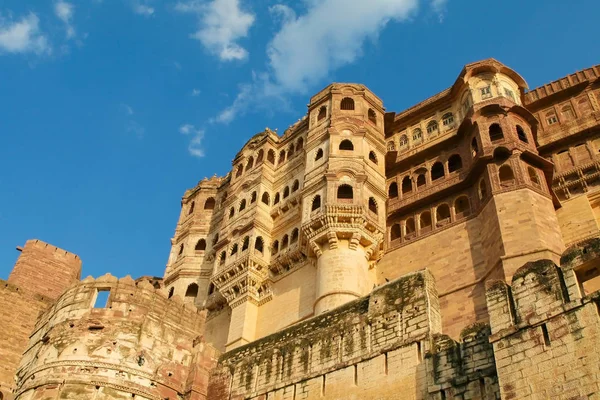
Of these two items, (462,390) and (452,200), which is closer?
(462,390)

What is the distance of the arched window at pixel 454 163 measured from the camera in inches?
1119

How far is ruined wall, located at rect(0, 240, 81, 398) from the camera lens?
20734mm

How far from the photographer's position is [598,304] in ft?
32.1

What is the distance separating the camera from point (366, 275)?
1021 inches

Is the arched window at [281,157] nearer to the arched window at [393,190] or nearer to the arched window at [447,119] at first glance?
the arched window at [393,190]

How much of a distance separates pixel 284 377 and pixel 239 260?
1417 cm

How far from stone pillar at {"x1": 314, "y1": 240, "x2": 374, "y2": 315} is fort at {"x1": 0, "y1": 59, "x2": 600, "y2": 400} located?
0.08m

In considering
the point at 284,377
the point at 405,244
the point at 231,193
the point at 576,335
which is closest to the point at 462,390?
the point at 576,335

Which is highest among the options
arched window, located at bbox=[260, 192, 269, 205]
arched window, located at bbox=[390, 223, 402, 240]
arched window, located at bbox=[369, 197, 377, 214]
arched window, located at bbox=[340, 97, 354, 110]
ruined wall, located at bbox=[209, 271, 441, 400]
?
arched window, located at bbox=[340, 97, 354, 110]

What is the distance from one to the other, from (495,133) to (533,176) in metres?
2.55

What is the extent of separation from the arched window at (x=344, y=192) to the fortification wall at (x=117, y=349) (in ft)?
34.5

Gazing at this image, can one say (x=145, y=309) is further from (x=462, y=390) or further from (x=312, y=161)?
(x=312, y=161)

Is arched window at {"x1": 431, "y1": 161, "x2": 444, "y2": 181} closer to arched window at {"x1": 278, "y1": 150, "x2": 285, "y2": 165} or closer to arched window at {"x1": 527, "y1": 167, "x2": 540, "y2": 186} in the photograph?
arched window at {"x1": 527, "y1": 167, "x2": 540, "y2": 186}

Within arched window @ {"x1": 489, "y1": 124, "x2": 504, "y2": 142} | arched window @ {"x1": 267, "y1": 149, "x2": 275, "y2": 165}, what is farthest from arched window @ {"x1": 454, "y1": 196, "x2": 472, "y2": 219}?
arched window @ {"x1": 267, "y1": 149, "x2": 275, "y2": 165}
